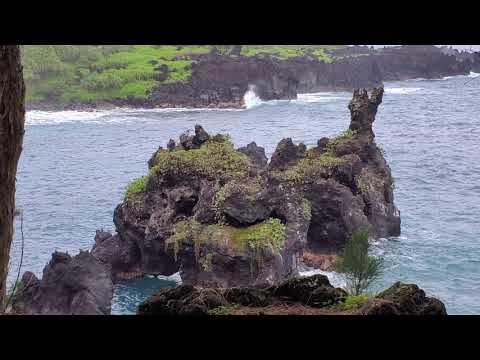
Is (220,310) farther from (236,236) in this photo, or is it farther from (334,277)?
(334,277)

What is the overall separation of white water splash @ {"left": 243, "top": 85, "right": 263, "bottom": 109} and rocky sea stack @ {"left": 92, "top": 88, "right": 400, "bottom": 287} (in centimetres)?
4411

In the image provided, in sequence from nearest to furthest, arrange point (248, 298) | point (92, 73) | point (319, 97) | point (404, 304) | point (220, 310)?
point (220, 310) → point (248, 298) → point (404, 304) → point (319, 97) → point (92, 73)

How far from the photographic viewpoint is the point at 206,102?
73500 millimetres

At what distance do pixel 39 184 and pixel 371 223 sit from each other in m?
23.3

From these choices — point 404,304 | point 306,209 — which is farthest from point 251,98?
point 404,304

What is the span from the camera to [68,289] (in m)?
19.3

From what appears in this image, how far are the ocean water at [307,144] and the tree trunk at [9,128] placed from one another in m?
15.4

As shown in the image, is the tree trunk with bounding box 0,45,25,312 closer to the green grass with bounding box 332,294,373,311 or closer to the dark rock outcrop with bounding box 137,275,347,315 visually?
the dark rock outcrop with bounding box 137,275,347,315

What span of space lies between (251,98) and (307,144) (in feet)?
94.7

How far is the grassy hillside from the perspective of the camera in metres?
75.0

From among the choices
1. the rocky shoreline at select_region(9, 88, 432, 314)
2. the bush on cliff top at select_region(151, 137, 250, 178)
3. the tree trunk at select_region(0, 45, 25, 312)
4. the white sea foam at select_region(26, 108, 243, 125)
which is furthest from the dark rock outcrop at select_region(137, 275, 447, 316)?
the white sea foam at select_region(26, 108, 243, 125)

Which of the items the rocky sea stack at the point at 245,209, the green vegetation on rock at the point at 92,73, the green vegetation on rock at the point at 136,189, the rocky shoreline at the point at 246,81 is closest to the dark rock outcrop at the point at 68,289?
the rocky sea stack at the point at 245,209
